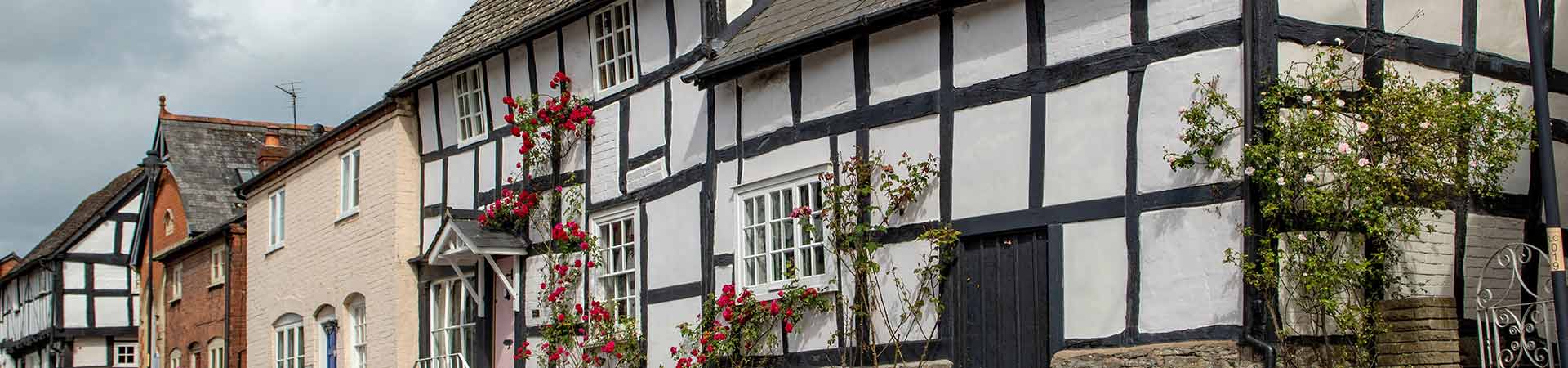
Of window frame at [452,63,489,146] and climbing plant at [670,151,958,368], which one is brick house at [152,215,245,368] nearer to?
window frame at [452,63,489,146]

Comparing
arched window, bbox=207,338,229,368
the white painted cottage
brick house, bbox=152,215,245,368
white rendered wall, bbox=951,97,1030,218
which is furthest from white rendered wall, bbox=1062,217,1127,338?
arched window, bbox=207,338,229,368

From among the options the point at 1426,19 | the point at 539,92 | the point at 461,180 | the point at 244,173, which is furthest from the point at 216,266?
the point at 1426,19

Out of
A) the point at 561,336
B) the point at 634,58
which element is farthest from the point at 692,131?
the point at 561,336

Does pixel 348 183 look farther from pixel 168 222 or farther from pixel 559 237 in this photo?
pixel 168 222

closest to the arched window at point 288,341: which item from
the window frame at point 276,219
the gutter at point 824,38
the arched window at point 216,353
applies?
the window frame at point 276,219

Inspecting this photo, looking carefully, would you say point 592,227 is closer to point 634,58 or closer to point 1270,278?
point 634,58

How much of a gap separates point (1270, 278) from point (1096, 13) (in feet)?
8.07

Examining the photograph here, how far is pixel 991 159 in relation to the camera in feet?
41.5

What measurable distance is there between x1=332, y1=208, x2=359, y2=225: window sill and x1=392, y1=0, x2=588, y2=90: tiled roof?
6.33 feet

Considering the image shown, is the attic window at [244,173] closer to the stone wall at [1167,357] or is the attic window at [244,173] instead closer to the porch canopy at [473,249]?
the porch canopy at [473,249]

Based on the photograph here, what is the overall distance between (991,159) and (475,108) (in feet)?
30.1

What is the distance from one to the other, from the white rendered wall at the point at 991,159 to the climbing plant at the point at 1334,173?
55.4 inches

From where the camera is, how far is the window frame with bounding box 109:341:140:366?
40219mm

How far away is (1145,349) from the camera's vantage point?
37.3 feet
